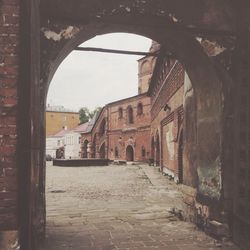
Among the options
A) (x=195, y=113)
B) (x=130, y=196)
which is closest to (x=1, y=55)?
(x=195, y=113)

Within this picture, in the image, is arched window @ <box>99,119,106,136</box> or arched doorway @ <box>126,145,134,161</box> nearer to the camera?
arched doorway @ <box>126,145,134,161</box>

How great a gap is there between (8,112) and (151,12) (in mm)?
3027

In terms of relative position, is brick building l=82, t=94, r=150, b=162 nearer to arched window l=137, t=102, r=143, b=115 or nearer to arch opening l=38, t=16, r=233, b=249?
arched window l=137, t=102, r=143, b=115

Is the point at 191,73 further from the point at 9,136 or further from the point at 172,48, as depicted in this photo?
the point at 9,136

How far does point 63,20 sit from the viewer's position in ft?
17.0

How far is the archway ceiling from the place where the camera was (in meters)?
5.23

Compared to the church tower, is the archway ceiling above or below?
below

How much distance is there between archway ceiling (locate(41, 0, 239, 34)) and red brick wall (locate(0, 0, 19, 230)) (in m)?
1.73

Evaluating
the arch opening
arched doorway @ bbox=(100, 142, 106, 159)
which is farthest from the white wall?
the arch opening

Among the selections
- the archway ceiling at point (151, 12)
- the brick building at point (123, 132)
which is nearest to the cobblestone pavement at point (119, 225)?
the archway ceiling at point (151, 12)

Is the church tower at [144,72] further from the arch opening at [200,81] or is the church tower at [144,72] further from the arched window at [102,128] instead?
the arch opening at [200,81]

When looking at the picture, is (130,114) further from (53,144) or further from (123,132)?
(53,144)

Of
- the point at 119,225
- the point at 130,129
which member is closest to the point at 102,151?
the point at 130,129

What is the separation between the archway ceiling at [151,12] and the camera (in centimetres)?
523
